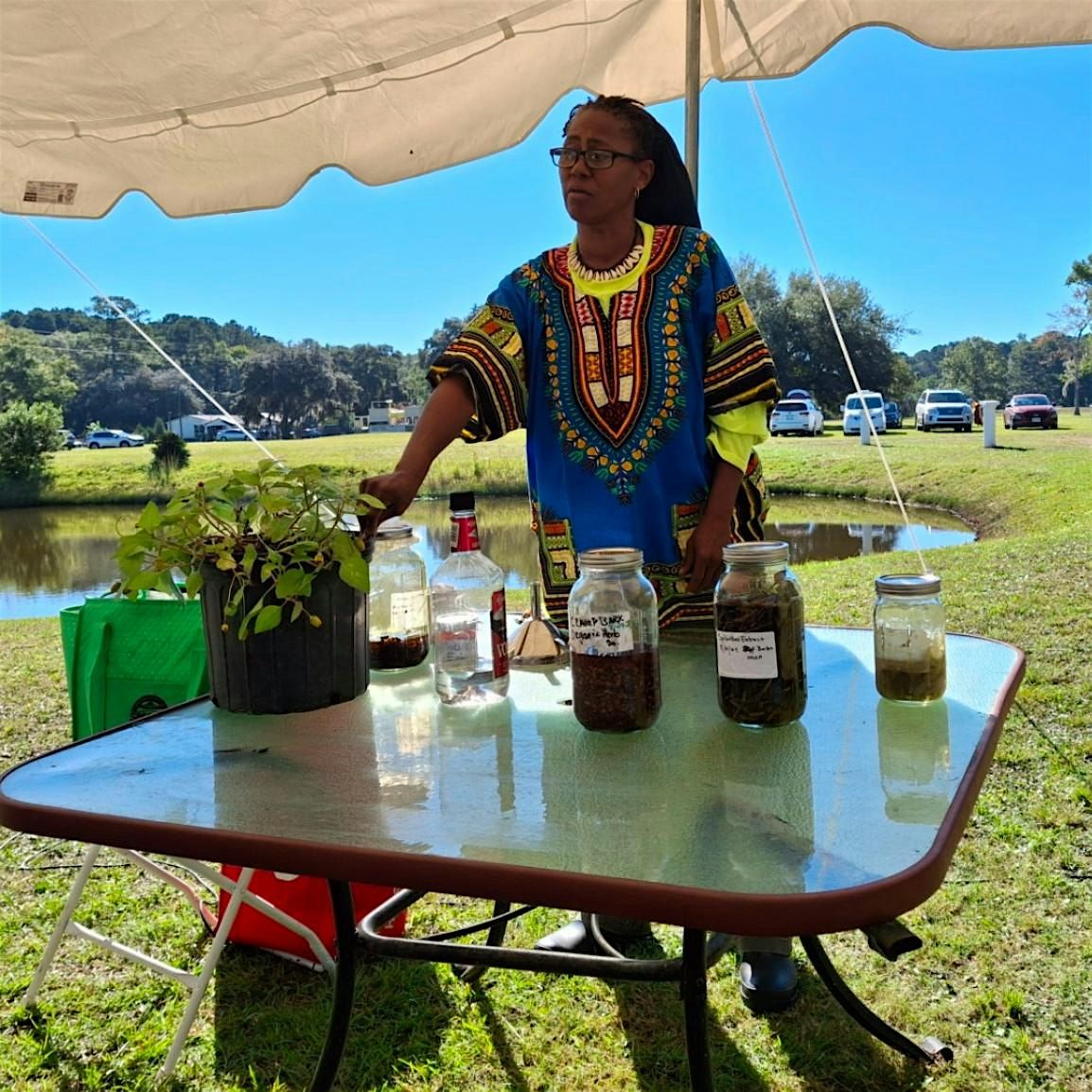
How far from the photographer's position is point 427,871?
0.88m

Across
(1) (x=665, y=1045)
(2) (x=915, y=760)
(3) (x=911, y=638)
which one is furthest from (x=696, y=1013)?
(1) (x=665, y=1045)

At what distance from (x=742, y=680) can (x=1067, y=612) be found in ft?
17.1

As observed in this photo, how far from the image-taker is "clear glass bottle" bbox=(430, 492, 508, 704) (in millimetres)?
1466

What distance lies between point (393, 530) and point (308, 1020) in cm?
124

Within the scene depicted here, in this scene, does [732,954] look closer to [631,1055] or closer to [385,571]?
[631,1055]

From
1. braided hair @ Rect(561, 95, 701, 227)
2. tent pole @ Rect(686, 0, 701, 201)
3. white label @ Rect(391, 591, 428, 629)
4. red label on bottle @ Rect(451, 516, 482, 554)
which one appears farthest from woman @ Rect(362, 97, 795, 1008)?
tent pole @ Rect(686, 0, 701, 201)

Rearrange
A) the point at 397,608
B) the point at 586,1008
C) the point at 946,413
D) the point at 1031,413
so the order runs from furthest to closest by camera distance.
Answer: the point at 946,413 < the point at 1031,413 < the point at 586,1008 < the point at 397,608

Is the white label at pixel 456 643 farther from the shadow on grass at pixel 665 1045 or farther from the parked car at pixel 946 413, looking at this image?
the parked car at pixel 946 413

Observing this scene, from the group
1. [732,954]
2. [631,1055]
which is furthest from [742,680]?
[732,954]

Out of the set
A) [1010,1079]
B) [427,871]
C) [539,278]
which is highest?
[539,278]

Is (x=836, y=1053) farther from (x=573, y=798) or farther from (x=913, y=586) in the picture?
(x=573, y=798)

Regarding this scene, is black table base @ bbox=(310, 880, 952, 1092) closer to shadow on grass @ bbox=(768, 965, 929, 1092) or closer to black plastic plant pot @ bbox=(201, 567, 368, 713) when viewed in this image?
black plastic plant pot @ bbox=(201, 567, 368, 713)

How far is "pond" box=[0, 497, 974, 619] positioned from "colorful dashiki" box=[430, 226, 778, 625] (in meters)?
7.13

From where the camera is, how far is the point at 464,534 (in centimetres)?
147
